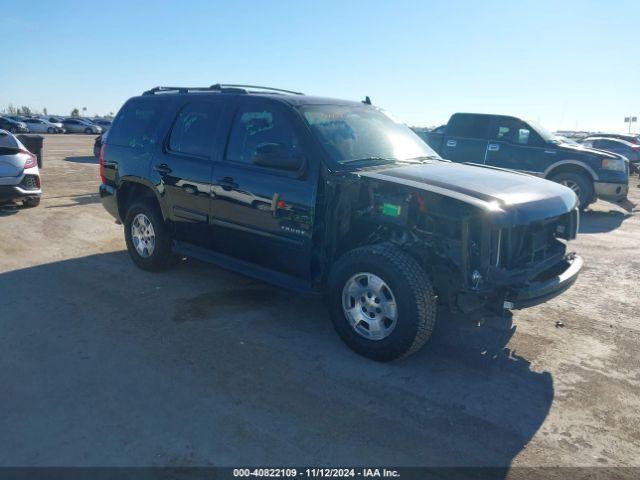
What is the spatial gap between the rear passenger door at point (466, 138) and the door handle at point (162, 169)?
7.29 m

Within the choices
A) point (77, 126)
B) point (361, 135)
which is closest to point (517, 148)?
point (361, 135)

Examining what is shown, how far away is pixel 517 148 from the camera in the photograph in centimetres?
1056

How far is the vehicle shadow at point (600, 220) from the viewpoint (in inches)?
366

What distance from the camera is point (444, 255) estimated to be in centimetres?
367

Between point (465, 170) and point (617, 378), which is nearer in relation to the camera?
point (617, 378)

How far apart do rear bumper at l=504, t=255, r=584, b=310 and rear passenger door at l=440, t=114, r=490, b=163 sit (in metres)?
7.00

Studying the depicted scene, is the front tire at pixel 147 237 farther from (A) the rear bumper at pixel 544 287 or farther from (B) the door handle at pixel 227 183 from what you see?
(A) the rear bumper at pixel 544 287

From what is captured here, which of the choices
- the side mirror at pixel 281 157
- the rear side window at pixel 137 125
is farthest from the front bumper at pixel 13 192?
the side mirror at pixel 281 157

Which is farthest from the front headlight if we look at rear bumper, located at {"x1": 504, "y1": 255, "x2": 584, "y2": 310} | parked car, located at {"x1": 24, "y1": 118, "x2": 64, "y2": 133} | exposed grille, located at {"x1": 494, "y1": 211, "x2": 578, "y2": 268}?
parked car, located at {"x1": 24, "y1": 118, "x2": 64, "y2": 133}

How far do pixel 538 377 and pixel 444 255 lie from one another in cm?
117

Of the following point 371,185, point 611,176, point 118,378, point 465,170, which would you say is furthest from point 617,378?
point 611,176

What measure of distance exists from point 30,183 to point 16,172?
13.5 inches

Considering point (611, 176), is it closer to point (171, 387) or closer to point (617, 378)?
point (617, 378)

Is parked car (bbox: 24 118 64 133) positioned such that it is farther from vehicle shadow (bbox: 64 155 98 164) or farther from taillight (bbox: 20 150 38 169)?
taillight (bbox: 20 150 38 169)
